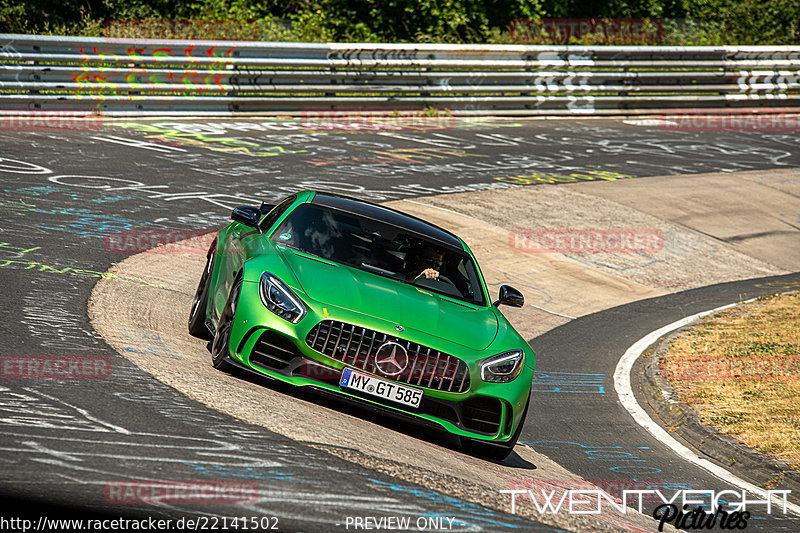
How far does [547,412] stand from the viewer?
28.4 ft

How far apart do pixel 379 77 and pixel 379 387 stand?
593 inches

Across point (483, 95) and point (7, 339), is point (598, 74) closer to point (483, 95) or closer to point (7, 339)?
point (483, 95)

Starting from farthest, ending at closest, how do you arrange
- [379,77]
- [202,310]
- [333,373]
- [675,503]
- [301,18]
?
1. [301,18]
2. [379,77]
3. [202,310]
4. [675,503]
5. [333,373]

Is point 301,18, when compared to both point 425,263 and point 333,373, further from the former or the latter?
point 333,373

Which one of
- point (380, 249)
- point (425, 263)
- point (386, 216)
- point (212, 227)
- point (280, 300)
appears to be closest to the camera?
point (280, 300)

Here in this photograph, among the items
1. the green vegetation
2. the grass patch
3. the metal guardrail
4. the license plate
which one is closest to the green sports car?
the license plate

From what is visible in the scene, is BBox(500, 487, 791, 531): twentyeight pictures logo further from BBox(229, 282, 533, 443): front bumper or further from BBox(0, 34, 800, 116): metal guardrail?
BBox(0, 34, 800, 116): metal guardrail

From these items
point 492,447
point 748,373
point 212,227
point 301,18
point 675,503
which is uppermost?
point 301,18

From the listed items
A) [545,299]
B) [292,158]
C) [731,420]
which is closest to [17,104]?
[292,158]

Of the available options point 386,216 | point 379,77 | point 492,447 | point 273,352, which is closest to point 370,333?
point 273,352

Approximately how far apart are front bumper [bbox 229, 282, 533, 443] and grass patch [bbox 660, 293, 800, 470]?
8.80ft

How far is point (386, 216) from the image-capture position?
316 inches

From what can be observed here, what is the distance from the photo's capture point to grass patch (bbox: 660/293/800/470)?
8.21 metres

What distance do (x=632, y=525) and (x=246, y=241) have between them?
383 cm
